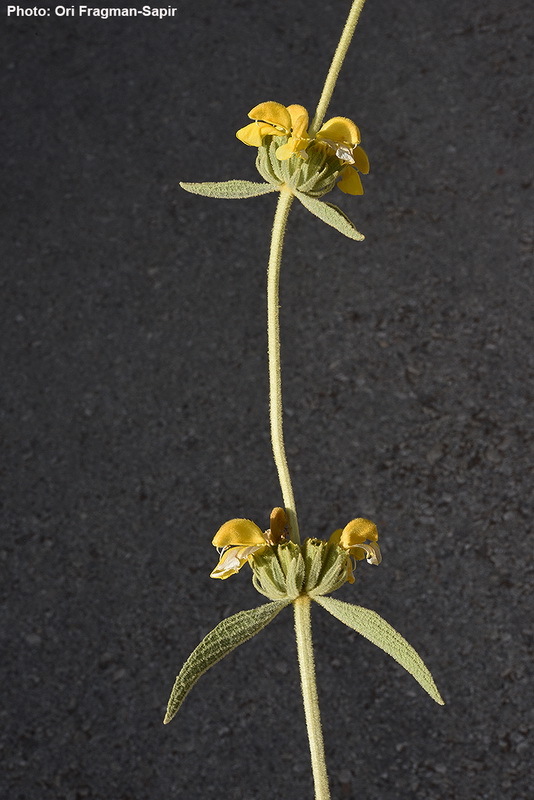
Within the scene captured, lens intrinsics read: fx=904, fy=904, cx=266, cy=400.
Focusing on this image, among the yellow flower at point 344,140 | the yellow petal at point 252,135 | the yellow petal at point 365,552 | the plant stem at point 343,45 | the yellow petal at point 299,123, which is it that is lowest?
the yellow petal at point 365,552

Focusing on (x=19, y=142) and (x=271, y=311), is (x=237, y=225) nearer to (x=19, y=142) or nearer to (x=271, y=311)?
(x=19, y=142)

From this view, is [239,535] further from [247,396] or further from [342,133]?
[247,396]

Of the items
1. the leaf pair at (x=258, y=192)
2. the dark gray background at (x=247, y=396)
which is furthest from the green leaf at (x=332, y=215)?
the dark gray background at (x=247, y=396)

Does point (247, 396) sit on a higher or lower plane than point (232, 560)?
lower

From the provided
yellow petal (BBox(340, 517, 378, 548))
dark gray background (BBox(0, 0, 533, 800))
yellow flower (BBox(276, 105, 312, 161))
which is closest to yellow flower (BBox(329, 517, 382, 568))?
yellow petal (BBox(340, 517, 378, 548))

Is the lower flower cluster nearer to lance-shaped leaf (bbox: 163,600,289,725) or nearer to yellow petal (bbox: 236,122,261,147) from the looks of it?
lance-shaped leaf (bbox: 163,600,289,725)

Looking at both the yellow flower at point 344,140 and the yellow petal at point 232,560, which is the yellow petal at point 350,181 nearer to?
the yellow flower at point 344,140

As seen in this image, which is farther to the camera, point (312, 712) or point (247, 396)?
point (247, 396)

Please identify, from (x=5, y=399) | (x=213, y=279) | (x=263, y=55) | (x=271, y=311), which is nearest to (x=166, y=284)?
(x=213, y=279)

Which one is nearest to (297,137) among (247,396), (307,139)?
(307,139)
